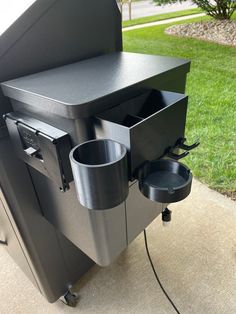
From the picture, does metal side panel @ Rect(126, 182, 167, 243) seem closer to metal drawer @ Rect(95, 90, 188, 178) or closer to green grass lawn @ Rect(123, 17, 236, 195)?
metal drawer @ Rect(95, 90, 188, 178)

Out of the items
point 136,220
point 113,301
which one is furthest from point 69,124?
point 113,301

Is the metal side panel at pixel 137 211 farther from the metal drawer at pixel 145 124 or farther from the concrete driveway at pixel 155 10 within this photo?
the concrete driveway at pixel 155 10

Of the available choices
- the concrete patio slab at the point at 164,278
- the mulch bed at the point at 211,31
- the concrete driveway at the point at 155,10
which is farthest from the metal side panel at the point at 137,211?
the concrete driveway at the point at 155,10

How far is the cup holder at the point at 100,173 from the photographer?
50cm

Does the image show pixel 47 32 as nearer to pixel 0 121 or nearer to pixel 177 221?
pixel 0 121

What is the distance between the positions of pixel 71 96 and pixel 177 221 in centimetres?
117

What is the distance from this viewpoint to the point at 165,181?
0.64 m

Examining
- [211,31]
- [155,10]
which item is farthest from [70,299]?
[155,10]

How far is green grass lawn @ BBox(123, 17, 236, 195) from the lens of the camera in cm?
185

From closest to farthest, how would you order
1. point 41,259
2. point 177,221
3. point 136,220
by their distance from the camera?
point 136,220 < point 41,259 < point 177,221

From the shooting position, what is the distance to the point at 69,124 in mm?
584

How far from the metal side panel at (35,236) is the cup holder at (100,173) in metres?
0.32

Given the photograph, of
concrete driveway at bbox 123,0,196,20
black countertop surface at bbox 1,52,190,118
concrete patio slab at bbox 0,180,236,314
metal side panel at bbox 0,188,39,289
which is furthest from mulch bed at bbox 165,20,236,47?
metal side panel at bbox 0,188,39,289

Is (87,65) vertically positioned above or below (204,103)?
above
